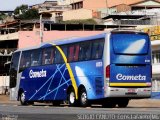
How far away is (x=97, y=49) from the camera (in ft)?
86.6

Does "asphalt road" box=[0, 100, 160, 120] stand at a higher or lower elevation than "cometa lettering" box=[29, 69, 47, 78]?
higher

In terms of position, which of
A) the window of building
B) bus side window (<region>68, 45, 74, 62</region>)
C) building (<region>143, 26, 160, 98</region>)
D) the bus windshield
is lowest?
the window of building

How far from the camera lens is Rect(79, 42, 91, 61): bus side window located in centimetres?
2694

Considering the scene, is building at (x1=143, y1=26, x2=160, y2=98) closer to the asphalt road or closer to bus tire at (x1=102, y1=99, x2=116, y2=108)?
bus tire at (x1=102, y1=99, x2=116, y2=108)

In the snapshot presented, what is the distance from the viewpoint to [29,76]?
3309 centimetres

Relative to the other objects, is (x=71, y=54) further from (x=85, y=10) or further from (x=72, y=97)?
(x=85, y=10)

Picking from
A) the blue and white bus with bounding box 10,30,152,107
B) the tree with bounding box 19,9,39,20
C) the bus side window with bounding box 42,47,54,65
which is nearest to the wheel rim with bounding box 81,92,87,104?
the blue and white bus with bounding box 10,30,152,107

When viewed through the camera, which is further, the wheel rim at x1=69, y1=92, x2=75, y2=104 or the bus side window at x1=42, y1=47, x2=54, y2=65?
the bus side window at x1=42, y1=47, x2=54, y2=65

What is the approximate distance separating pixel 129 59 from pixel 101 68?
4.50ft

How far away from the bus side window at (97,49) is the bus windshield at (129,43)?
0.66m

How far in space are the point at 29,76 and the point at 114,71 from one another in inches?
335

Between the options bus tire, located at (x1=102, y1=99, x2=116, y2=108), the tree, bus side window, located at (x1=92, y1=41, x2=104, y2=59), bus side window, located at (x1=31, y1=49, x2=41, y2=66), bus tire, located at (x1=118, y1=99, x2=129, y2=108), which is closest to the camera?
bus side window, located at (x1=92, y1=41, x2=104, y2=59)

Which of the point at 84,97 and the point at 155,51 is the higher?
the point at 84,97

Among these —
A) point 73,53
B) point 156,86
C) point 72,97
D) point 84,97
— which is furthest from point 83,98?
point 156,86
